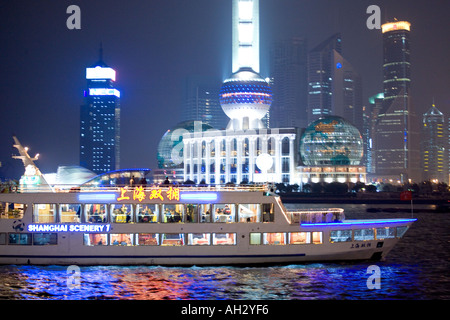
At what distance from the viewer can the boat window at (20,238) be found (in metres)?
37.3

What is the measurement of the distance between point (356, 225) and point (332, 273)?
3.74m

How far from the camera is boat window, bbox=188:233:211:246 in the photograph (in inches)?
1461

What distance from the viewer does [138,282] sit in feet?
111

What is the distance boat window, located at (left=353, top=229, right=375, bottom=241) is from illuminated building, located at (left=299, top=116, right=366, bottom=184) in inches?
4686

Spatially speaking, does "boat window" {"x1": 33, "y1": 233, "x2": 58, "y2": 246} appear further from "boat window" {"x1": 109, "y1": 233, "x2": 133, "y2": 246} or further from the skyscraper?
the skyscraper

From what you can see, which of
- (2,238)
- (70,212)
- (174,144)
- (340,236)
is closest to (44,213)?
(70,212)

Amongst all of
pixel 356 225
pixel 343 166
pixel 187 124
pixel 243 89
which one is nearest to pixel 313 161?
pixel 343 166

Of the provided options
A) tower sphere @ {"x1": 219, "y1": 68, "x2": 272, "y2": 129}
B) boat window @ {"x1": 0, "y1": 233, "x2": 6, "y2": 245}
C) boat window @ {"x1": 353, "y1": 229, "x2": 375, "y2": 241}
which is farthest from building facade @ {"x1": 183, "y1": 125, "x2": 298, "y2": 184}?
boat window @ {"x1": 0, "y1": 233, "x2": 6, "y2": 245}

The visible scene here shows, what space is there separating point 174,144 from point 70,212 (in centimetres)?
15632

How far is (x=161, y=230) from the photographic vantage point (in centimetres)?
3700

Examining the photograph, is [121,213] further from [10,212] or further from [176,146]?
[176,146]
